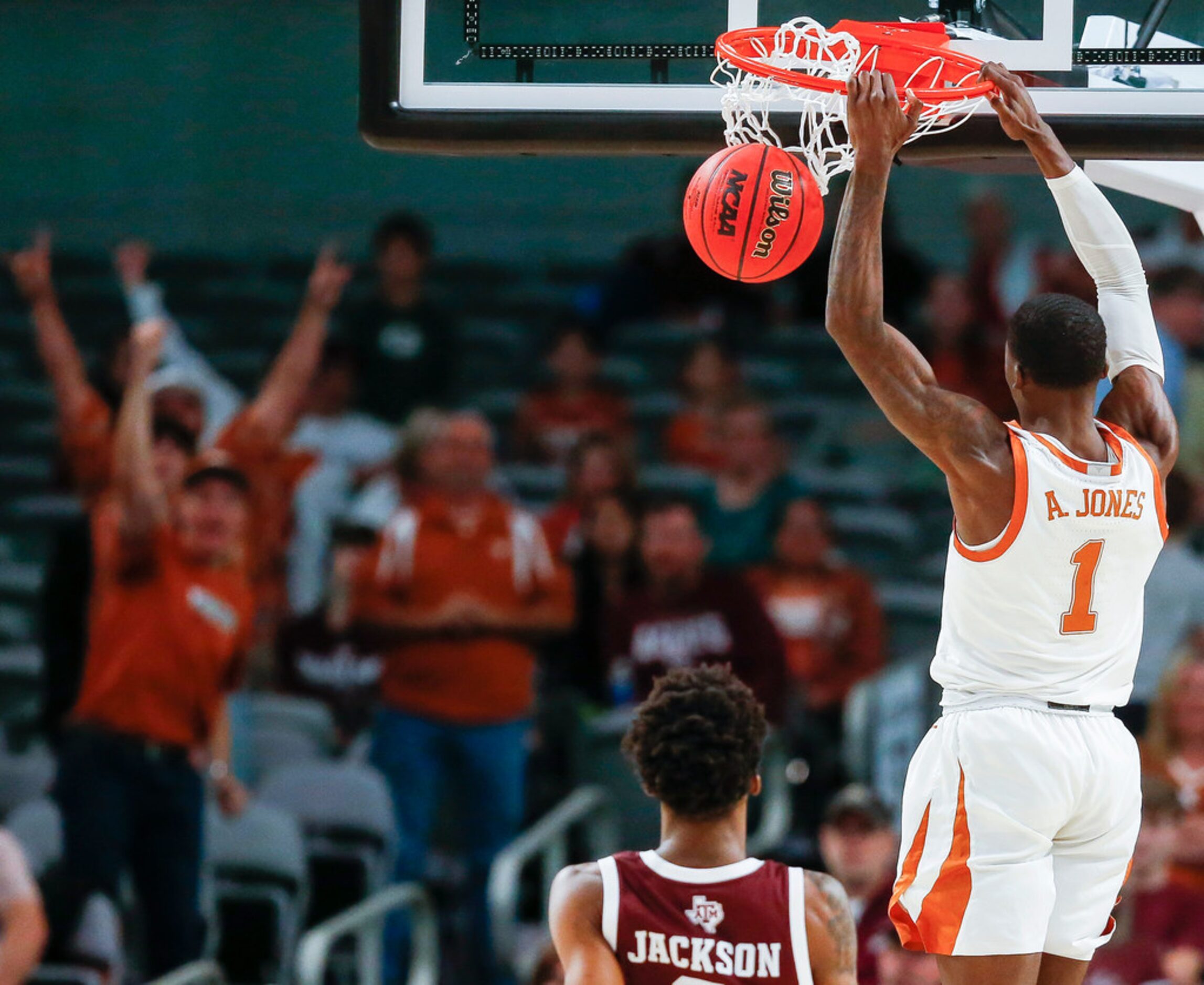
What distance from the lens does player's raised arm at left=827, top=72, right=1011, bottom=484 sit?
3.06 meters

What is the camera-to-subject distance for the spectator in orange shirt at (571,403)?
865 cm

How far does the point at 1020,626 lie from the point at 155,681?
413 cm

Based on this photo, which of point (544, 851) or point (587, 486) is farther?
point (587, 486)

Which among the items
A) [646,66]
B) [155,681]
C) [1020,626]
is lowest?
[155,681]

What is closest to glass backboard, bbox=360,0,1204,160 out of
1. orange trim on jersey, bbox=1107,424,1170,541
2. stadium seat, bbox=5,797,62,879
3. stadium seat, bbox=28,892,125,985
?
orange trim on jersey, bbox=1107,424,1170,541

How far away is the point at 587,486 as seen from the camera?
7.55 metres

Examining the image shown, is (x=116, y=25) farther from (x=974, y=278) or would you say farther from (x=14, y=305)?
(x=974, y=278)

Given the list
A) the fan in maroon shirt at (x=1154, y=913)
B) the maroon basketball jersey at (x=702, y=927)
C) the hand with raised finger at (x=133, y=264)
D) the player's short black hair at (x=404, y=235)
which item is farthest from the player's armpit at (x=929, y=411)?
the hand with raised finger at (x=133, y=264)

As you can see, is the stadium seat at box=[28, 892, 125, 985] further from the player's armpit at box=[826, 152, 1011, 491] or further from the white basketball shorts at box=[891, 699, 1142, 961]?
the player's armpit at box=[826, 152, 1011, 491]

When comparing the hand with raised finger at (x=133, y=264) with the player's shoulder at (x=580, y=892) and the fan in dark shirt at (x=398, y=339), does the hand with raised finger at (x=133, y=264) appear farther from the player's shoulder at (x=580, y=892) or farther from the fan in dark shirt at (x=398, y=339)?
the player's shoulder at (x=580, y=892)

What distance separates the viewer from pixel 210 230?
37.1ft

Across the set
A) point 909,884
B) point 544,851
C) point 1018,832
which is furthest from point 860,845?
point 1018,832

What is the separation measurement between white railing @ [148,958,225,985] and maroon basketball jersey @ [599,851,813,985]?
2884 millimetres

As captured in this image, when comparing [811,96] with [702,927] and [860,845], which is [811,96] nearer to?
[702,927]
